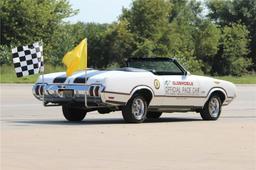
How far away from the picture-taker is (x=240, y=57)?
2625 inches

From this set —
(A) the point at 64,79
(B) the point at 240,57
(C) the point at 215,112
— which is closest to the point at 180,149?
(A) the point at 64,79

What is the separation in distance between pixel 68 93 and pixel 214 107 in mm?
3730

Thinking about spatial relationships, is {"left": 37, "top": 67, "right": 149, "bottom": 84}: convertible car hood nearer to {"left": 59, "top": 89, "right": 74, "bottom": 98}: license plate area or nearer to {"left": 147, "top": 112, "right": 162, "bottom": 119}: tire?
{"left": 59, "top": 89, "right": 74, "bottom": 98}: license plate area

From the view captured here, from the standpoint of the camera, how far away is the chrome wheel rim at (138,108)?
15618mm

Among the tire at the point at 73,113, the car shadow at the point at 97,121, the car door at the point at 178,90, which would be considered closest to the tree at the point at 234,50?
the car shadow at the point at 97,121

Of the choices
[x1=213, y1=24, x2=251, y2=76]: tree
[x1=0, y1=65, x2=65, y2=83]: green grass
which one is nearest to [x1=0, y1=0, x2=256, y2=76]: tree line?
[x1=213, y1=24, x2=251, y2=76]: tree

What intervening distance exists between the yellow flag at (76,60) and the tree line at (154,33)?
32418 millimetres

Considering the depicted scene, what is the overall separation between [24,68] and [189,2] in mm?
54441

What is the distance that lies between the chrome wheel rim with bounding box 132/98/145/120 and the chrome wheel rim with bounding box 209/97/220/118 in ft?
6.90

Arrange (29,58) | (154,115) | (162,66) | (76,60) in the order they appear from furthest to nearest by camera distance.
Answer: (29,58) < (154,115) < (162,66) < (76,60)

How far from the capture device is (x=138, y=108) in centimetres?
1572

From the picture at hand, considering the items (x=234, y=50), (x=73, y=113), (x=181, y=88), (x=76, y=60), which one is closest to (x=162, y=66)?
(x=181, y=88)

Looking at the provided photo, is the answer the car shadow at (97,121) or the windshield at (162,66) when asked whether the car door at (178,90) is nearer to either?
the windshield at (162,66)

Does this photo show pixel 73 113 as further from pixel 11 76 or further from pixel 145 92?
pixel 11 76
